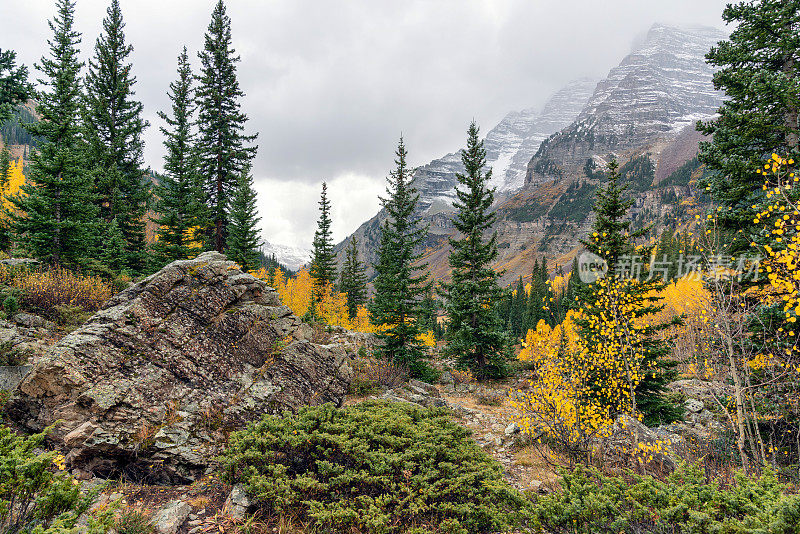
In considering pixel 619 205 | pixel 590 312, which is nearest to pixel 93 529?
pixel 590 312

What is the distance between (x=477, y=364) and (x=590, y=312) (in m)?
7.83

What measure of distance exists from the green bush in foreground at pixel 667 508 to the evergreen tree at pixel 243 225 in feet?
68.3

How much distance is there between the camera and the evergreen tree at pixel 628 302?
35.3 feet

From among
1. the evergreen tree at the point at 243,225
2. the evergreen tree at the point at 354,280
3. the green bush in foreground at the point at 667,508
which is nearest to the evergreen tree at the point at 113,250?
the evergreen tree at the point at 243,225

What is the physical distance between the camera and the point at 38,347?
7.62 meters

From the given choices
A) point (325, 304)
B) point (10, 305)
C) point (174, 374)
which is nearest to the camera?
point (174, 374)

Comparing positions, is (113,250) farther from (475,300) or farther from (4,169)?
(4,169)

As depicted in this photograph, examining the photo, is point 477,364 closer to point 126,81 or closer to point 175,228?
point 175,228

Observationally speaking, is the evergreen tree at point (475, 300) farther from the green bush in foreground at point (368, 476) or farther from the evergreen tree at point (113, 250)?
the evergreen tree at point (113, 250)

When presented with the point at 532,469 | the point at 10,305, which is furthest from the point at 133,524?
the point at 10,305

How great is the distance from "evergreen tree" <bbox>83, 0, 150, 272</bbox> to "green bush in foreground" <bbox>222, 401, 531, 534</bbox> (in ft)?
63.1

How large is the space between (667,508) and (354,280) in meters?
39.6

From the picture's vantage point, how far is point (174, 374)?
266 inches

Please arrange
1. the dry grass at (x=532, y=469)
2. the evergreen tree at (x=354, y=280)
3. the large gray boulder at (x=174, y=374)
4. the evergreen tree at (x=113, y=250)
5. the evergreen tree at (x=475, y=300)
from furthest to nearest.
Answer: the evergreen tree at (x=354, y=280) < the evergreen tree at (x=475, y=300) < the evergreen tree at (x=113, y=250) < the dry grass at (x=532, y=469) < the large gray boulder at (x=174, y=374)
